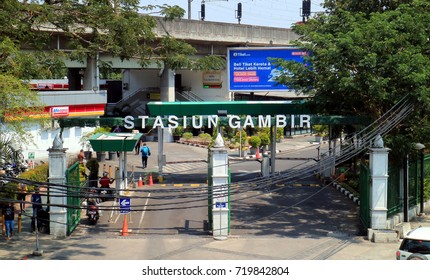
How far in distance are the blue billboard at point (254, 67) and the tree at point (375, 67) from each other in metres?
15.3

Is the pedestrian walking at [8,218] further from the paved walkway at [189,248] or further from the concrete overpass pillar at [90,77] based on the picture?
the concrete overpass pillar at [90,77]

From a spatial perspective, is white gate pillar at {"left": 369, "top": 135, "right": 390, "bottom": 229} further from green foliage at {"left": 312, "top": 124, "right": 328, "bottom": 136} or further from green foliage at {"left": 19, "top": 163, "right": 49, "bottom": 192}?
green foliage at {"left": 312, "top": 124, "right": 328, "bottom": 136}

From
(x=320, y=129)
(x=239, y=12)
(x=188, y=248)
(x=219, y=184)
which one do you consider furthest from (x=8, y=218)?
(x=239, y=12)

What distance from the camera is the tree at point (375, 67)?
19.9m

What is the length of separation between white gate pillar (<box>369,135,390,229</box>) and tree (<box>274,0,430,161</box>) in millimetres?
1690

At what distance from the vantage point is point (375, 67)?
20375 mm

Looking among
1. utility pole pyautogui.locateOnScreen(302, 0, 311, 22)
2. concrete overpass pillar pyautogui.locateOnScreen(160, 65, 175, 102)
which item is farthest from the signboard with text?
utility pole pyautogui.locateOnScreen(302, 0, 311, 22)

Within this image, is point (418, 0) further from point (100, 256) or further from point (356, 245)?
point (100, 256)

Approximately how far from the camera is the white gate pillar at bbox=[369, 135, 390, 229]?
19125 millimetres

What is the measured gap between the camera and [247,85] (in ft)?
128

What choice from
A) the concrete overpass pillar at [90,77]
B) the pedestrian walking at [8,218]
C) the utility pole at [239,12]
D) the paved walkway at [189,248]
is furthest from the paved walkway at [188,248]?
the utility pole at [239,12]

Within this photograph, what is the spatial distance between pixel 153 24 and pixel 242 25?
30180 millimetres

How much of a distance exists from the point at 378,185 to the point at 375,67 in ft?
12.2

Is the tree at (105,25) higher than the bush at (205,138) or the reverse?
higher
